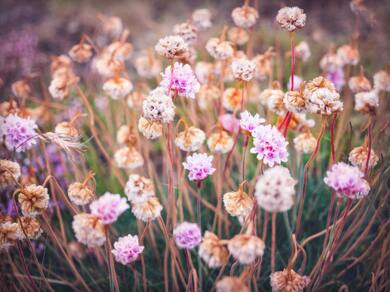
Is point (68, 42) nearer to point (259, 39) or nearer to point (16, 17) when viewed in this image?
point (16, 17)

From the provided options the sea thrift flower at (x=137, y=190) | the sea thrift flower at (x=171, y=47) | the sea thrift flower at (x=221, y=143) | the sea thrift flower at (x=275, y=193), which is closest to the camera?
the sea thrift flower at (x=275, y=193)

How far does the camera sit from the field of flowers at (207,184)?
3.02ft

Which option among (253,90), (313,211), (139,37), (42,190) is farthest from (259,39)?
(42,190)

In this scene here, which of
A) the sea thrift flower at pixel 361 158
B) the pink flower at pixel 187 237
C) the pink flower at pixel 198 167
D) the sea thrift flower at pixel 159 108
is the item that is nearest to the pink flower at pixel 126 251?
the pink flower at pixel 187 237

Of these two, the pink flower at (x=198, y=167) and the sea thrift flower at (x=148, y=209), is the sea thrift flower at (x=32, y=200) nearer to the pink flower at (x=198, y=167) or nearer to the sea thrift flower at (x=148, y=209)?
the sea thrift flower at (x=148, y=209)

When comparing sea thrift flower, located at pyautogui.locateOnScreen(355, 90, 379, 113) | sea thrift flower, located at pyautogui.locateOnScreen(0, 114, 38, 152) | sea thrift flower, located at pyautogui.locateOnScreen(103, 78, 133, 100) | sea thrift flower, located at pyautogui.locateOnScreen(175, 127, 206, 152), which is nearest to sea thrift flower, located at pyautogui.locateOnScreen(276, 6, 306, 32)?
sea thrift flower, located at pyautogui.locateOnScreen(355, 90, 379, 113)

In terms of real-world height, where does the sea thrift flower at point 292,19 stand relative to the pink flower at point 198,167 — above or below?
above

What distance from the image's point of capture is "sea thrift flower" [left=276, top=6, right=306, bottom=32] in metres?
1.02

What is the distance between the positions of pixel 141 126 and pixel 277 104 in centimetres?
39

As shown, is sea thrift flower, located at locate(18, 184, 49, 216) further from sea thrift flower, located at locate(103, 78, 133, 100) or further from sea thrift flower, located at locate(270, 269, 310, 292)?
sea thrift flower, located at locate(270, 269, 310, 292)

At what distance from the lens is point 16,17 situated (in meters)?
3.84

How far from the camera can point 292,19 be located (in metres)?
1.02

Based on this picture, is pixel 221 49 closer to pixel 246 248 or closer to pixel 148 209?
pixel 148 209

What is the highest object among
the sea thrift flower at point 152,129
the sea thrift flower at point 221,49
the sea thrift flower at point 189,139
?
the sea thrift flower at point 221,49
